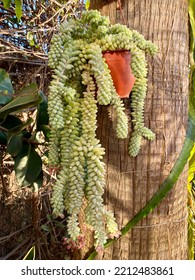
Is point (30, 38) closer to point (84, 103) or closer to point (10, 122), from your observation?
point (10, 122)

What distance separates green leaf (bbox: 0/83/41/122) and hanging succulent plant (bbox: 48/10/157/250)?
1.13 feet

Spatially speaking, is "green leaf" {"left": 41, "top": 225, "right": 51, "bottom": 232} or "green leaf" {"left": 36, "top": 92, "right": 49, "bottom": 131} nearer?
"green leaf" {"left": 36, "top": 92, "right": 49, "bottom": 131}

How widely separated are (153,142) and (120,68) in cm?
24

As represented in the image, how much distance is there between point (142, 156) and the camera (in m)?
0.98

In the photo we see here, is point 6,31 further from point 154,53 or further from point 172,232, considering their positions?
point 172,232

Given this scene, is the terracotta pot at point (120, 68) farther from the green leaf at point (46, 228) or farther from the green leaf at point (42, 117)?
the green leaf at point (46, 228)

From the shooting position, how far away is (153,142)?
0.98 meters

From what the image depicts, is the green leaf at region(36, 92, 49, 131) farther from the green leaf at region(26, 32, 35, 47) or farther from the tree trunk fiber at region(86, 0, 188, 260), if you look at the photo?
the green leaf at region(26, 32, 35, 47)

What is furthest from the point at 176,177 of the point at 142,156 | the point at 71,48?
the point at 71,48

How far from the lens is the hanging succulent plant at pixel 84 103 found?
2.78ft

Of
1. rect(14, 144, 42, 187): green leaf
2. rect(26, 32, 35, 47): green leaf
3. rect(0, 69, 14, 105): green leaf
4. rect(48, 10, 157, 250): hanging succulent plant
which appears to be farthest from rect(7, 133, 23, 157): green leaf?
rect(26, 32, 35, 47): green leaf

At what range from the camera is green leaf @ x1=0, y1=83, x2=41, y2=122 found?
1.22m

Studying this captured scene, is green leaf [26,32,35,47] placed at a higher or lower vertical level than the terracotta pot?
higher

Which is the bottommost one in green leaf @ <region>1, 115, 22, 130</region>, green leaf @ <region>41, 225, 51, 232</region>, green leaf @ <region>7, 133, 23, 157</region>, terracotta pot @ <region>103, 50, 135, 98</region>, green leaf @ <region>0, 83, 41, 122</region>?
green leaf @ <region>41, 225, 51, 232</region>
